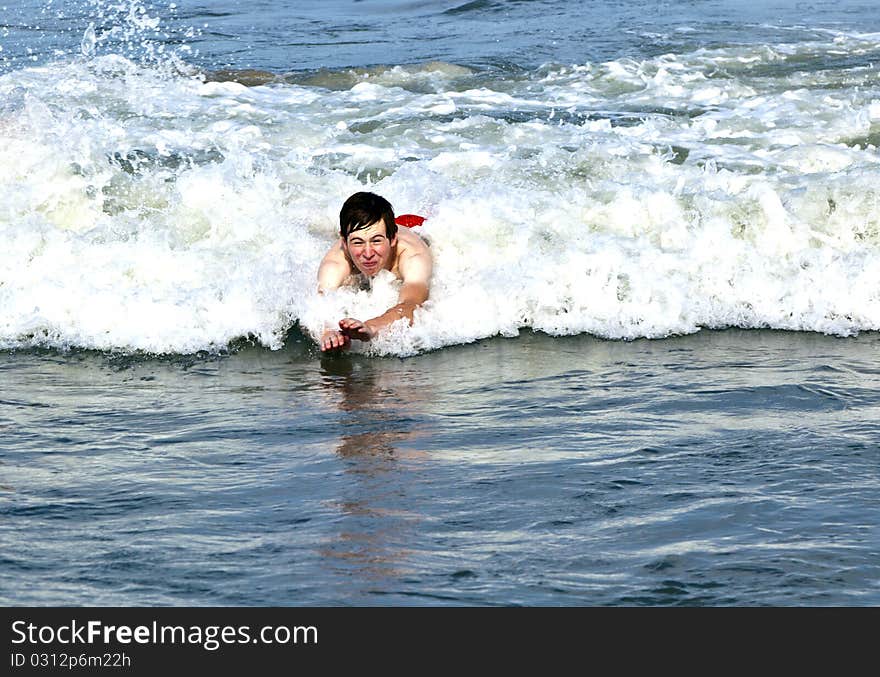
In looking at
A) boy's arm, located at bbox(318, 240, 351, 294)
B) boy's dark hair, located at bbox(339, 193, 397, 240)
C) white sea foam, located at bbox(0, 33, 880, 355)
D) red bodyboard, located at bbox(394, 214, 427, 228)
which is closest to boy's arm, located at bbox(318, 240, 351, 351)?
boy's arm, located at bbox(318, 240, 351, 294)

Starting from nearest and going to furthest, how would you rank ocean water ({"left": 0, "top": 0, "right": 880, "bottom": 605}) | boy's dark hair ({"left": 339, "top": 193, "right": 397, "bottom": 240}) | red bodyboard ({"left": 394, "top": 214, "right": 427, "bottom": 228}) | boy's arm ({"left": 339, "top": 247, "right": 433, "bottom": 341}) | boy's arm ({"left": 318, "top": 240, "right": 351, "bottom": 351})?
ocean water ({"left": 0, "top": 0, "right": 880, "bottom": 605}), boy's arm ({"left": 339, "top": 247, "right": 433, "bottom": 341}), boy's dark hair ({"left": 339, "top": 193, "right": 397, "bottom": 240}), boy's arm ({"left": 318, "top": 240, "right": 351, "bottom": 351}), red bodyboard ({"left": 394, "top": 214, "right": 427, "bottom": 228})

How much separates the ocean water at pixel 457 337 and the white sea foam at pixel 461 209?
0.03 meters

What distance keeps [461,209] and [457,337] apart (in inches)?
58.9

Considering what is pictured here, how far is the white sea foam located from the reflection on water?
594mm

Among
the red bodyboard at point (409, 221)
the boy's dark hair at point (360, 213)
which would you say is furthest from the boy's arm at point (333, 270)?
the red bodyboard at point (409, 221)

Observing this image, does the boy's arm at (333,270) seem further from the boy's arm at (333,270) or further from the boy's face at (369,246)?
the boy's face at (369,246)

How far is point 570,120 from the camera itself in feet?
38.6

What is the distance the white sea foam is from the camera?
7.61 meters

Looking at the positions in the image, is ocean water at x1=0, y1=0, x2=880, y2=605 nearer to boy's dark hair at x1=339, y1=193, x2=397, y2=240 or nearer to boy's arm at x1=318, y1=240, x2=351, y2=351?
boy's arm at x1=318, y1=240, x2=351, y2=351

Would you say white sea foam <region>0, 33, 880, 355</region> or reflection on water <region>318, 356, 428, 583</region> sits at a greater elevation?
white sea foam <region>0, 33, 880, 355</region>

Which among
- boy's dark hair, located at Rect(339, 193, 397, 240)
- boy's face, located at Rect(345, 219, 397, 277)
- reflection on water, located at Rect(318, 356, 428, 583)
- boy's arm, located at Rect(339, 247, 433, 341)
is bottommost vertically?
reflection on water, located at Rect(318, 356, 428, 583)

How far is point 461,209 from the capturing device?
863cm

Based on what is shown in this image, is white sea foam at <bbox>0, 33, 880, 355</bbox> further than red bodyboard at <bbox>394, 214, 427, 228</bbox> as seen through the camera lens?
No
